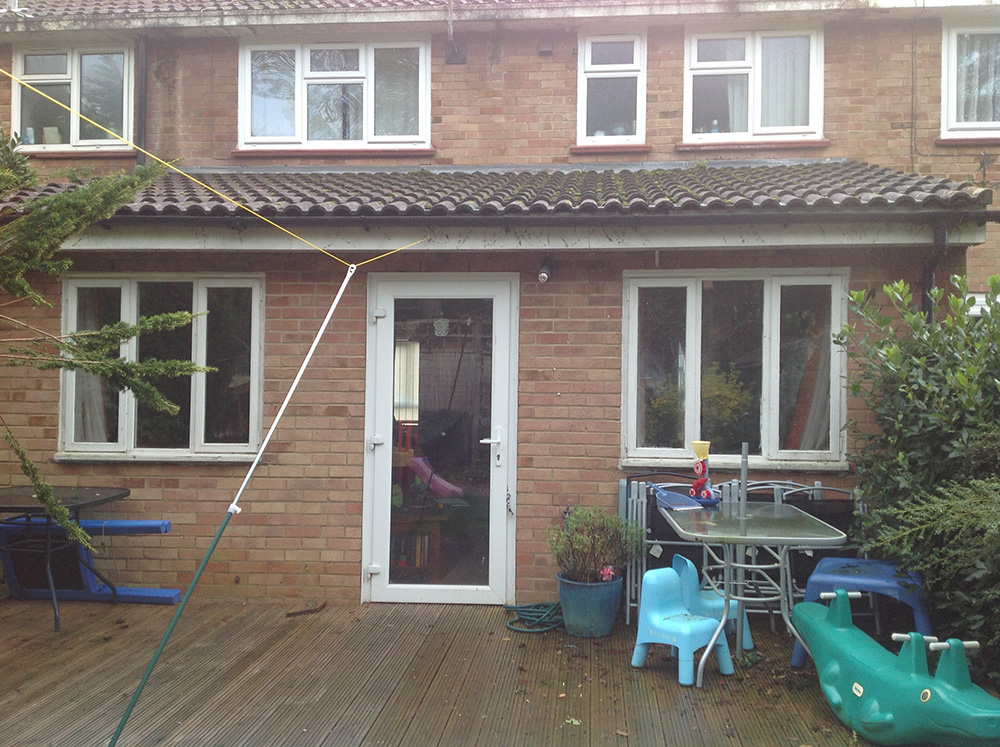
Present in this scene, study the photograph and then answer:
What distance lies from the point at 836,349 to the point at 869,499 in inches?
51.9

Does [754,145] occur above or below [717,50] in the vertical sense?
below

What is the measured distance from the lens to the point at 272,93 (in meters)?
8.07

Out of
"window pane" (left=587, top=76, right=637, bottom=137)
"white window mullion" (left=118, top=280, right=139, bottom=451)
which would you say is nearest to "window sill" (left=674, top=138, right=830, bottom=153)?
"window pane" (left=587, top=76, right=637, bottom=137)

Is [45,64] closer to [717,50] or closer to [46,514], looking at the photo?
[46,514]

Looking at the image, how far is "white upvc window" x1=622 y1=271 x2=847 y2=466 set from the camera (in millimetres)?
5672

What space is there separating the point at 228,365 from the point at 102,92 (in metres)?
4.28

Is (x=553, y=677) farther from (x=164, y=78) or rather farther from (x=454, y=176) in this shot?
(x=164, y=78)

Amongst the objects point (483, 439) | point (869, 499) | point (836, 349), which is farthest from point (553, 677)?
point (836, 349)

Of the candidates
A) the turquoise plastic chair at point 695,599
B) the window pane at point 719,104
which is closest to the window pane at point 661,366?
the turquoise plastic chair at point 695,599

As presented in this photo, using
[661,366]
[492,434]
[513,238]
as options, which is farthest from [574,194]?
[492,434]

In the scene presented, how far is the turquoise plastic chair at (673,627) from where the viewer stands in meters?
4.32

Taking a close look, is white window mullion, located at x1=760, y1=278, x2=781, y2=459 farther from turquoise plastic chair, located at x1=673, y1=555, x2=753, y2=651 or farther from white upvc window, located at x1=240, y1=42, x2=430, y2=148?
white upvc window, located at x1=240, y1=42, x2=430, y2=148

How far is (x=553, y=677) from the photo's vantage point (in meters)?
4.46

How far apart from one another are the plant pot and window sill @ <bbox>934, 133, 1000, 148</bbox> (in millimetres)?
5623
